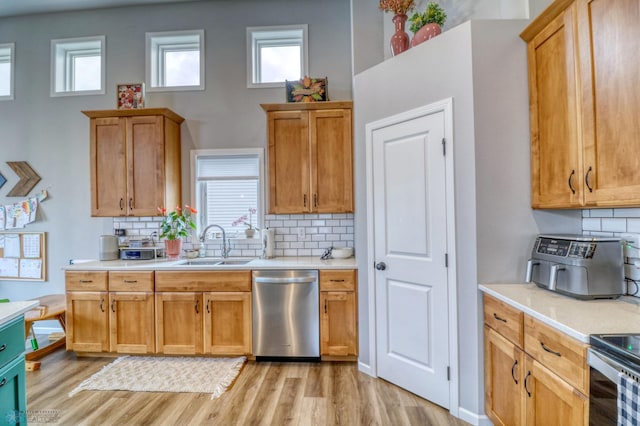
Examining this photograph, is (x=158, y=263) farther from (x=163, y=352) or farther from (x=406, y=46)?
(x=406, y=46)

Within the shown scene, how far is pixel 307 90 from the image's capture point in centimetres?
319

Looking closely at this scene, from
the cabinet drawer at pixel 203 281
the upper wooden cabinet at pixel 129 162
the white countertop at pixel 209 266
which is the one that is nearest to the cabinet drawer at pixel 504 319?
the white countertop at pixel 209 266

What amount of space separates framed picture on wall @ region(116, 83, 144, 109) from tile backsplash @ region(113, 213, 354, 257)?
4.19ft

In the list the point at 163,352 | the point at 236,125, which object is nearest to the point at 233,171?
the point at 236,125

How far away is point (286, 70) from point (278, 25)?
0.50 metres

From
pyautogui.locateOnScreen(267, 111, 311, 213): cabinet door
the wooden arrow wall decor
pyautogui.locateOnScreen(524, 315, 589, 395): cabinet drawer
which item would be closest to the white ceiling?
the wooden arrow wall decor

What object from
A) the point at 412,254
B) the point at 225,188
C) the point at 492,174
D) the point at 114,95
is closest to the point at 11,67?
the point at 114,95

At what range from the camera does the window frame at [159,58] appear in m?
3.55

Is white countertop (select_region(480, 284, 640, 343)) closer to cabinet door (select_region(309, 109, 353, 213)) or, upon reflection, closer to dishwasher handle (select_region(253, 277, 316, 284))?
dishwasher handle (select_region(253, 277, 316, 284))

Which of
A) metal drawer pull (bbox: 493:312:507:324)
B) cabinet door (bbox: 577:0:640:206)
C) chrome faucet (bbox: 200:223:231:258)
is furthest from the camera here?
chrome faucet (bbox: 200:223:231:258)

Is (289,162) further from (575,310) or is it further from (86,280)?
(575,310)

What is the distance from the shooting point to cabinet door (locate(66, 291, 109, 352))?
2883 mm

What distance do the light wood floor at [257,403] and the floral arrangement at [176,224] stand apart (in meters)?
1.40

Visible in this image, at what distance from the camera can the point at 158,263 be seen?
301 cm
